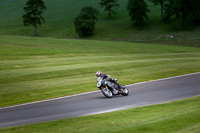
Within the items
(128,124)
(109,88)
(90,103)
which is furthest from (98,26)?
(128,124)

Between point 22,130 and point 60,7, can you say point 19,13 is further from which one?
point 22,130

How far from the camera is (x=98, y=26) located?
9275cm

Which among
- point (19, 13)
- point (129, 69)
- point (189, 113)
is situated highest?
point (19, 13)

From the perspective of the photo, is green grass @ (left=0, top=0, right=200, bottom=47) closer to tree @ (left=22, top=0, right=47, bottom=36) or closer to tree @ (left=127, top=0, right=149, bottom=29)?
Result: tree @ (left=127, top=0, right=149, bottom=29)

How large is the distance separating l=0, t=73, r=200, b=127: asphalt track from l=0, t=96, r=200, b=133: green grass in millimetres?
1351

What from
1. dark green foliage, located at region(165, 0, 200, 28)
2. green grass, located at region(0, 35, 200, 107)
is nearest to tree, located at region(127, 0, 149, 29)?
dark green foliage, located at region(165, 0, 200, 28)

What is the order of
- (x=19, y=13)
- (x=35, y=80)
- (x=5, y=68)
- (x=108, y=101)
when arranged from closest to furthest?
(x=108, y=101) < (x=35, y=80) < (x=5, y=68) < (x=19, y=13)

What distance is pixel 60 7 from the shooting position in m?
122

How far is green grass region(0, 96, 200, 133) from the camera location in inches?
Answer: 293

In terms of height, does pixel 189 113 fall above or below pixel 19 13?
below

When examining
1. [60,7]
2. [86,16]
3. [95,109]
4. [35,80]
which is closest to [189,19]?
[86,16]

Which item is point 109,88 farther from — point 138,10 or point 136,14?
point 138,10

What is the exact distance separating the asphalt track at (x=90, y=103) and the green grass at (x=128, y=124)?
1.35m

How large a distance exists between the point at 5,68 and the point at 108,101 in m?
13.1
